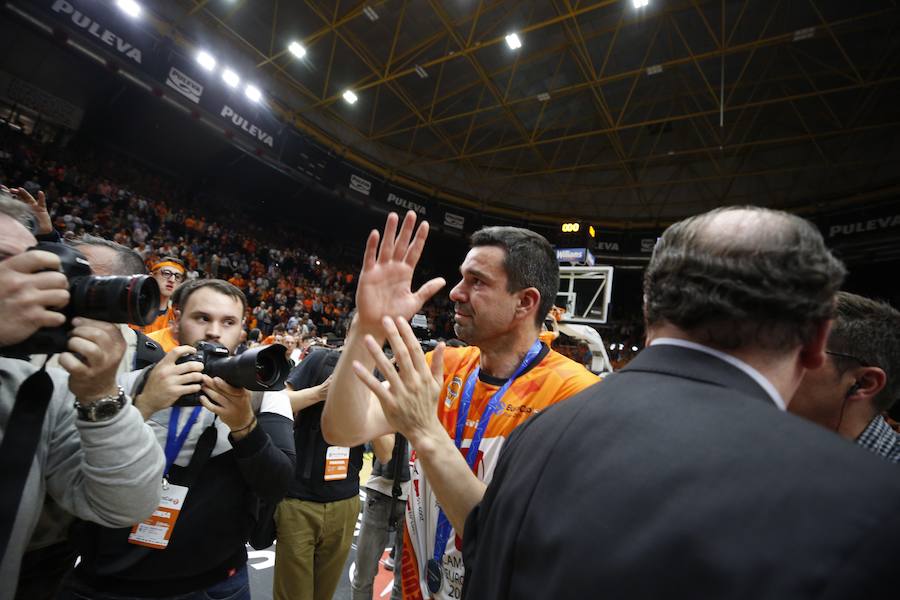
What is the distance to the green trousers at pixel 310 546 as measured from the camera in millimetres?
2598

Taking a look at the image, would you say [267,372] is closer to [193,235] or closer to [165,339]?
[165,339]

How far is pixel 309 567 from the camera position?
2648 millimetres

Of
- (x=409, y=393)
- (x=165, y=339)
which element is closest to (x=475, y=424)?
(x=409, y=393)

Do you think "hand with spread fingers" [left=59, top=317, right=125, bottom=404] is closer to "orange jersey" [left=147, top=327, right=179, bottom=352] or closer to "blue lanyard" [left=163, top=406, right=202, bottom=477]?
"blue lanyard" [left=163, top=406, right=202, bottom=477]

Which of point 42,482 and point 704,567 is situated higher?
point 704,567

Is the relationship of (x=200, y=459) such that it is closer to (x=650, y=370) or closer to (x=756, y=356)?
(x=650, y=370)

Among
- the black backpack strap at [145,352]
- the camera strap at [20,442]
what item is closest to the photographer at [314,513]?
the black backpack strap at [145,352]

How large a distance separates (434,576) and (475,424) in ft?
1.94

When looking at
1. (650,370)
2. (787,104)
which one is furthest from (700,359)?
(787,104)

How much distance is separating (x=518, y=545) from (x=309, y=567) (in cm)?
235

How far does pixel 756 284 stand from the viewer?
2.61ft

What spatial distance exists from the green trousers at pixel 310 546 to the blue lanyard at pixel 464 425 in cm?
116

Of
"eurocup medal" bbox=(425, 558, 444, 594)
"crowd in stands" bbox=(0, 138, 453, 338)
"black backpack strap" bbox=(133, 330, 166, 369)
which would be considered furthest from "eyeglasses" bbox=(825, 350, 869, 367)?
"crowd in stands" bbox=(0, 138, 453, 338)

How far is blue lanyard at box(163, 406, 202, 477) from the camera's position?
64.2 inches
